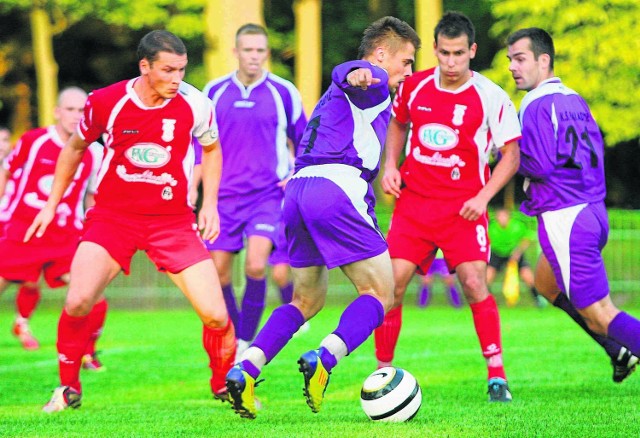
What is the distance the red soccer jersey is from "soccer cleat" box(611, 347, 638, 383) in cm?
552

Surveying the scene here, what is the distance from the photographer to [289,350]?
12.5 m

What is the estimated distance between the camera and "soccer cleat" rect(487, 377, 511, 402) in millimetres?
8070

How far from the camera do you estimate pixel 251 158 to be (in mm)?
10656

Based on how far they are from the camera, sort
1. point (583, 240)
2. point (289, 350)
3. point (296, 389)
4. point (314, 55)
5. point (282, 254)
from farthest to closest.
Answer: point (314, 55) → point (289, 350) → point (282, 254) → point (296, 389) → point (583, 240)

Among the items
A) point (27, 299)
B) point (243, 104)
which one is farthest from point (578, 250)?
point (27, 299)

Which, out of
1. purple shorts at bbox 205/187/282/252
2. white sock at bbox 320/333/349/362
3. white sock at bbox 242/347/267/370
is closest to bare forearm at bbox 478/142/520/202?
white sock at bbox 320/333/349/362

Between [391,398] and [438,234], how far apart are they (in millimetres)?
1700

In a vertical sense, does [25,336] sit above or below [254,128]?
below

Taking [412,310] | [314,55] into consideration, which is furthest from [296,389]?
[314,55]

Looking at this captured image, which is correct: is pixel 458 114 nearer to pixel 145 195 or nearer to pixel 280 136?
pixel 145 195

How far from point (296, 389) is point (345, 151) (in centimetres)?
285

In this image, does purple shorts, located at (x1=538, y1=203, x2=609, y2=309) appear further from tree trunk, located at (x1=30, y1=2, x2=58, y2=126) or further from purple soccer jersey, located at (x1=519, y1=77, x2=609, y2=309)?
tree trunk, located at (x1=30, y1=2, x2=58, y2=126)

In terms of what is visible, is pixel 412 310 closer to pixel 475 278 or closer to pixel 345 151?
pixel 475 278

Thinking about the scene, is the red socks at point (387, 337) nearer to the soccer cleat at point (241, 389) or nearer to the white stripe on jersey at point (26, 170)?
the soccer cleat at point (241, 389)
